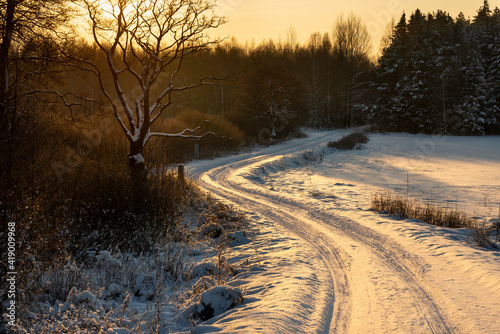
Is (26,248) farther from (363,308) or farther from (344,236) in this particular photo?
(344,236)

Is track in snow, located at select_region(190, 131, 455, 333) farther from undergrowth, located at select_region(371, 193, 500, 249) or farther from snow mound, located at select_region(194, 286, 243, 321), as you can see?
undergrowth, located at select_region(371, 193, 500, 249)

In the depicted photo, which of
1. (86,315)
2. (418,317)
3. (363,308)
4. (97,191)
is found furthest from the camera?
(97,191)

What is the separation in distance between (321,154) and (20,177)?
81.7 feet

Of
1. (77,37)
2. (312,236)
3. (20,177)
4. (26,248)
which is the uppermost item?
(77,37)

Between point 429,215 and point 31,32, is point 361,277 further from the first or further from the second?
point 31,32

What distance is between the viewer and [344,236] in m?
8.25

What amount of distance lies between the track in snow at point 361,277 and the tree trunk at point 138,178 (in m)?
3.96

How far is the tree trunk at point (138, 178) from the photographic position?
8.16 m

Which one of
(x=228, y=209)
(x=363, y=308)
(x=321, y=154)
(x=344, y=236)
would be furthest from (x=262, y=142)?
(x=363, y=308)

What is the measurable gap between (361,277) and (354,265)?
1.89ft

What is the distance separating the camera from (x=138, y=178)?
8.56 m

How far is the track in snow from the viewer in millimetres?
4293

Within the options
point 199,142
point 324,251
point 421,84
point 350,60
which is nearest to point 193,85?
point 324,251

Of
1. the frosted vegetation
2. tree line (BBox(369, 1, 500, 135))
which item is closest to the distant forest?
tree line (BBox(369, 1, 500, 135))
